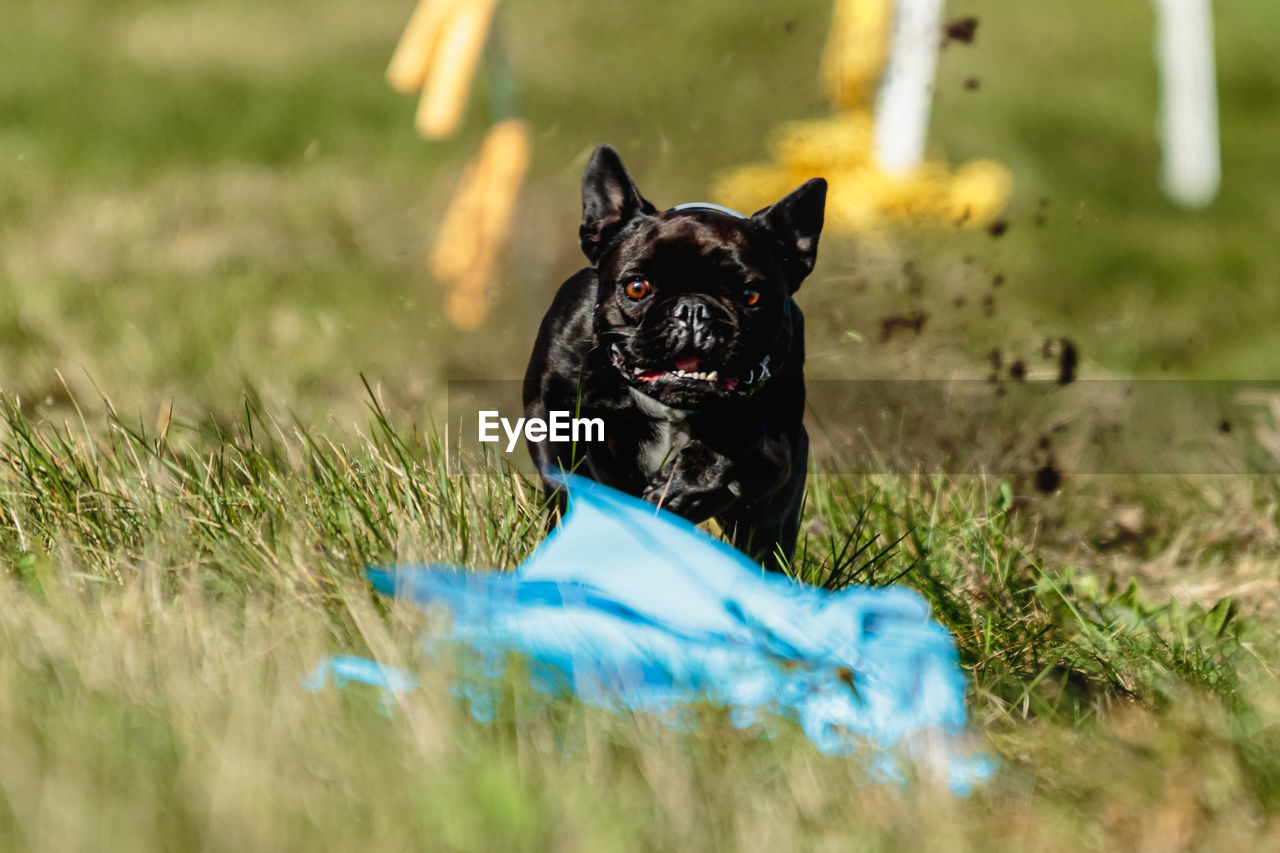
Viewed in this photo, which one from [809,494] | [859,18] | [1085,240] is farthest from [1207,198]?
[809,494]

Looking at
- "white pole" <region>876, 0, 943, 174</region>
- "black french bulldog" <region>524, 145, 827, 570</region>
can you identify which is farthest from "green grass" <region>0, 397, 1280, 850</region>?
"white pole" <region>876, 0, 943, 174</region>

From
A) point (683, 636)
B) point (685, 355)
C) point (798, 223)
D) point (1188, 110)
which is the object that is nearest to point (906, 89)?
point (798, 223)

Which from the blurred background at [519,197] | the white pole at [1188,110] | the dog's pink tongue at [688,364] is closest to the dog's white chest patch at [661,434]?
the dog's pink tongue at [688,364]

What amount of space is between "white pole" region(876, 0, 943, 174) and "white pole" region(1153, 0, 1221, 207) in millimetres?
2847

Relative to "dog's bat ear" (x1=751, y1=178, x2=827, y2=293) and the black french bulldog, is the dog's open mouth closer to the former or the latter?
the black french bulldog

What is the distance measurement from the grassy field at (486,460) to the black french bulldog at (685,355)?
30 cm

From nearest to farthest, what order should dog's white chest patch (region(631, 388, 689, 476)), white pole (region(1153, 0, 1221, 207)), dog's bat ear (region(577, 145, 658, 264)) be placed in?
dog's white chest patch (region(631, 388, 689, 476)) < dog's bat ear (region(577, 145, 658, 264)) < white pole (region(1153, 0, 1221, 207))

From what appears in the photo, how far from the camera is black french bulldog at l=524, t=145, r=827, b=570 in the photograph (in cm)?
253

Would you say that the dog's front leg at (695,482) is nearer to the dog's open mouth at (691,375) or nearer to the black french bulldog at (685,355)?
the black french bulldog at (685,355)

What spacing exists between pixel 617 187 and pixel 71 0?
26.6 feet

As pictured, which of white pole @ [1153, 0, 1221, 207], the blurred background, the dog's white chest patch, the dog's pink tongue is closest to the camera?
the dog's pink tongue

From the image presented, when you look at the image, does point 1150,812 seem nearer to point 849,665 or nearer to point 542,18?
point 849,665

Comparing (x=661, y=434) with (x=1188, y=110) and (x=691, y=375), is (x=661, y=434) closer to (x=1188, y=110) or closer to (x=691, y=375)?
(x=691, y=375)

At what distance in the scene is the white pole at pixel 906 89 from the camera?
470cm
